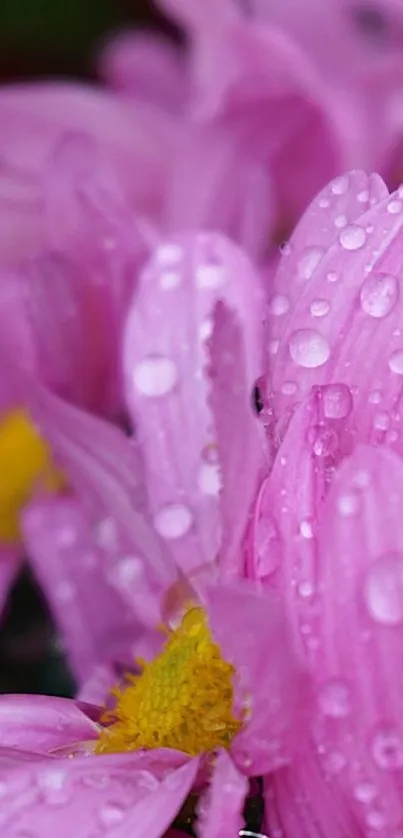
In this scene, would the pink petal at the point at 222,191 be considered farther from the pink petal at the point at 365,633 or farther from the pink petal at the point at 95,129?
the pink petal at the point at 365,633

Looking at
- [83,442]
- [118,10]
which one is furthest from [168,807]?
[118,10]

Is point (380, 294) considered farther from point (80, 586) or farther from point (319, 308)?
point (80, 586)

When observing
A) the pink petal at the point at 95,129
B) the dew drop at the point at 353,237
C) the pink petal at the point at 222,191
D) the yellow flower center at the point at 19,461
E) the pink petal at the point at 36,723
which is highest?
the pink petal at the point at 95,129

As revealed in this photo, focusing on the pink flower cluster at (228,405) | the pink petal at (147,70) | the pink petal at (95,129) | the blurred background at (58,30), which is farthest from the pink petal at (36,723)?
the blurred background at (58,30)

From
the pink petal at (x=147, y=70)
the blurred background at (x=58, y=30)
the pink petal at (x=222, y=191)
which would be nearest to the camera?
the pink petal at (x=222, y=191)

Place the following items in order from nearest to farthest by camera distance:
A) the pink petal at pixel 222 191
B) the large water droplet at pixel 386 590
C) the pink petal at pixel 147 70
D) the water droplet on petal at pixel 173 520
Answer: the large water droplet at pixel 386 590 < the water droplet on petal at pixel 173 520 < the pink petal at pixel 222 191 < the pink petal at pixel 147 70

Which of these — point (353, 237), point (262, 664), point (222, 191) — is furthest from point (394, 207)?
point (222, 191)
